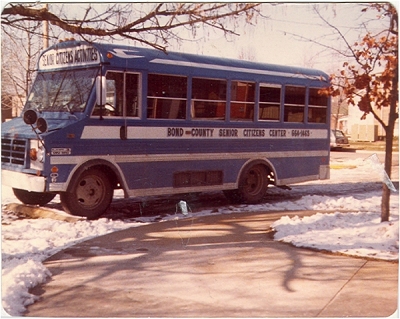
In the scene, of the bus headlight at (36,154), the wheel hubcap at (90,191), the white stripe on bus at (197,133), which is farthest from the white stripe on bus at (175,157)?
the wheel hubcap at (90,191)

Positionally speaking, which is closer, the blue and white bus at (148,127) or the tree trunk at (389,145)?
the tree trunk at (389,145)

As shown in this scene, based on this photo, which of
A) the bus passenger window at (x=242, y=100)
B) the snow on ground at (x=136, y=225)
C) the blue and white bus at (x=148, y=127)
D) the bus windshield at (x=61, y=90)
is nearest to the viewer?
the snow on ground at (x=136, y=225)

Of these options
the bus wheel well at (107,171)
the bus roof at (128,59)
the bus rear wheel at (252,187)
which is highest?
the bus roof at (128,59)

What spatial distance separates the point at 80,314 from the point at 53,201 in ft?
15.7

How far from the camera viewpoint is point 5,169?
25.0ft

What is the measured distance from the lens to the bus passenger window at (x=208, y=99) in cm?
872

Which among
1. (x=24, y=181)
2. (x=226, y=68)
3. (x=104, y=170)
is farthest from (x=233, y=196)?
(x=24, y=181)

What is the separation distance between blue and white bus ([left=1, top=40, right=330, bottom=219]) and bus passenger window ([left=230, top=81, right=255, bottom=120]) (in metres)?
0.02

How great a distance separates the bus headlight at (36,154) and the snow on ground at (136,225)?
0.55 metres

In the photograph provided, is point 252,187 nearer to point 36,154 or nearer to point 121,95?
point 121,95

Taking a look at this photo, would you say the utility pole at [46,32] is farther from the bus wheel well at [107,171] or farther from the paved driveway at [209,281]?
the paved driveway at [209,281]

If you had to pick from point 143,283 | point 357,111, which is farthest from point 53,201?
point 357,111

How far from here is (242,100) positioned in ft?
30.9

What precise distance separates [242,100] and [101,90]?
8.91 feet
